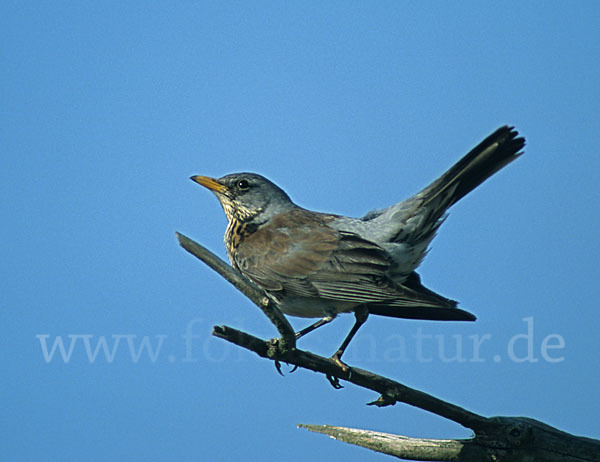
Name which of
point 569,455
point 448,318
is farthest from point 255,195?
point 569,455

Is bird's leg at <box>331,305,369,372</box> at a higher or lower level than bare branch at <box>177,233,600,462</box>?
higher

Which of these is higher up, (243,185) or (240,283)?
(243,185)

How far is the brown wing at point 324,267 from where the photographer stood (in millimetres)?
5375

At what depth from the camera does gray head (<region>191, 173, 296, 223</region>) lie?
6.60 meters

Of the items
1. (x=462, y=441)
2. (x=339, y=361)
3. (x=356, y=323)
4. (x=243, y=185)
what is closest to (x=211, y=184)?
(x=243, y=185)

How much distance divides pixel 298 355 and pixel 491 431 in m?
1.53

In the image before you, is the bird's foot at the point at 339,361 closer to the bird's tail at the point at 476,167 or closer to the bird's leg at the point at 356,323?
the bird's leg at the point at 356,323

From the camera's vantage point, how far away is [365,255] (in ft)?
18.3

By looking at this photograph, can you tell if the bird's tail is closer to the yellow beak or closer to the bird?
the bird

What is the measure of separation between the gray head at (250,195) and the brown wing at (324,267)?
0.30 metres

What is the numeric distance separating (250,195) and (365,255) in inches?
61.9

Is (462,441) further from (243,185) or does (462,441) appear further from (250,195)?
(243,185)

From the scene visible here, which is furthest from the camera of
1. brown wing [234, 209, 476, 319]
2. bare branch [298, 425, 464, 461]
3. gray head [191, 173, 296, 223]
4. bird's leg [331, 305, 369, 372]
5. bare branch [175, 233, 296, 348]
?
gray head [191, 173, 296, 223]

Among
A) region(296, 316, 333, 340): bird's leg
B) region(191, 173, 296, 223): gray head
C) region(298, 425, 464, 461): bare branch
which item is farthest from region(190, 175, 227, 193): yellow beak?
region(298, 425, 464, 461): bare branch
